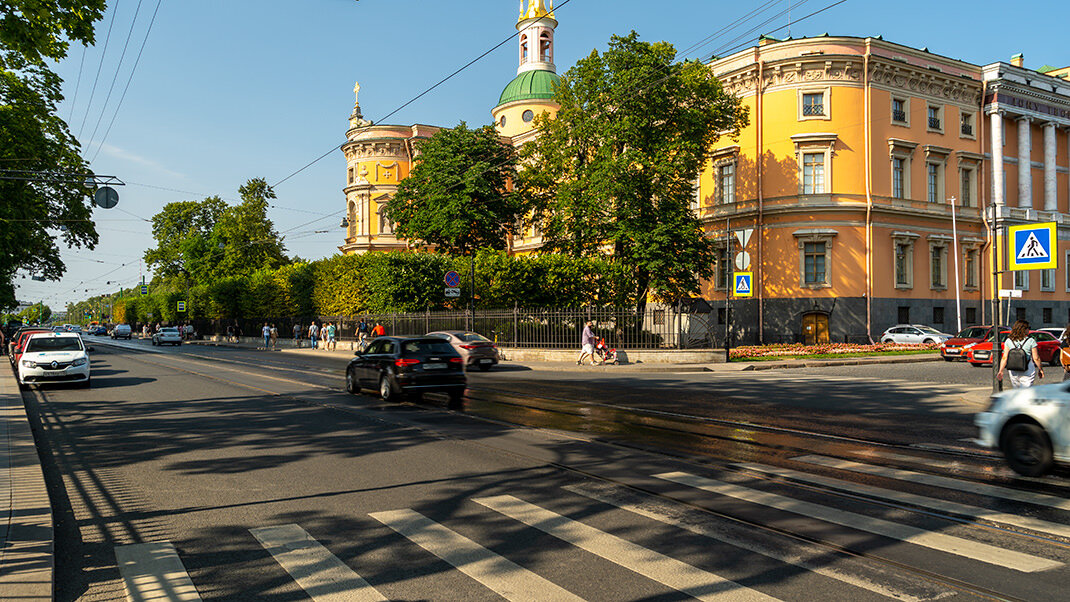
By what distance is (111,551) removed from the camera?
18.3ft

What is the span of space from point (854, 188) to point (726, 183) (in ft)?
23.6

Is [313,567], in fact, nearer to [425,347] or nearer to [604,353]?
[425,347]

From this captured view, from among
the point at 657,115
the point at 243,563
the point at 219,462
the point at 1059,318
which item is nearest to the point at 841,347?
the point at 657,115

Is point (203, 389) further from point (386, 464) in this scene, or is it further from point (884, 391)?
point (884, 391)

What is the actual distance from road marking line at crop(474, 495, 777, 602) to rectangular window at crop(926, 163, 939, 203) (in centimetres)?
4473

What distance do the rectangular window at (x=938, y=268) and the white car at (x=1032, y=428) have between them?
39132mm

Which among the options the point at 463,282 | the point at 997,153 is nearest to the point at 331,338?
the point at 463,282

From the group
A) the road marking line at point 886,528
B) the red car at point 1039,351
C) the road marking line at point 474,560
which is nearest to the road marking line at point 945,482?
the road marking line at point 886,528

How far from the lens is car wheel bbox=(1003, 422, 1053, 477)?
818 cm

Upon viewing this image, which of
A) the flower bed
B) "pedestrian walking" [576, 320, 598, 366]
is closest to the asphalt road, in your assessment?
"pedestrian walking" [576, 320, 598, 366]

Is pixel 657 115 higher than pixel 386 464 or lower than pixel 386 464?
higher

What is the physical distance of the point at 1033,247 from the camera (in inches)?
573

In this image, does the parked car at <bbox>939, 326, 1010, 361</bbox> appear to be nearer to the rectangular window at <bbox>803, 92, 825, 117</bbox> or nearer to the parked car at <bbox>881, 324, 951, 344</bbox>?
the parked car at <bbox>881, 324, 951, 344</bbox>

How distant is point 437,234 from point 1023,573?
45.1 metres
